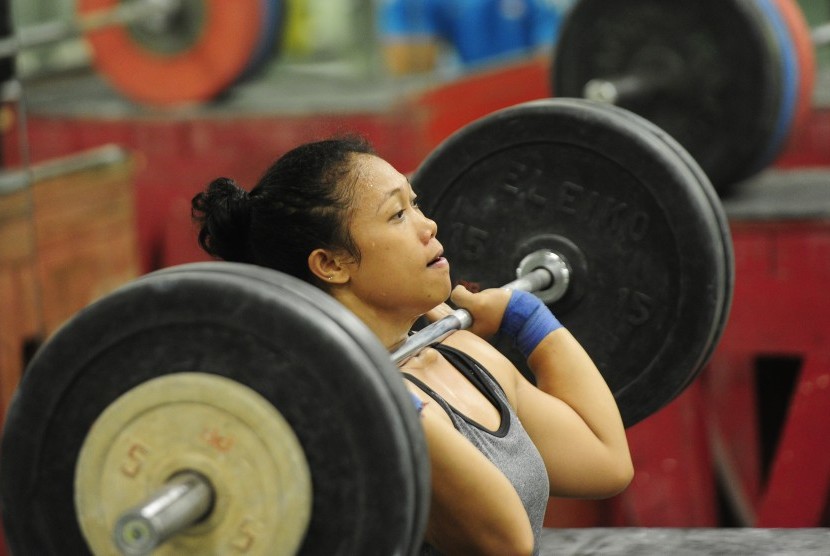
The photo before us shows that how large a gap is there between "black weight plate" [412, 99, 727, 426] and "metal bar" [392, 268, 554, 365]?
0.04 meters

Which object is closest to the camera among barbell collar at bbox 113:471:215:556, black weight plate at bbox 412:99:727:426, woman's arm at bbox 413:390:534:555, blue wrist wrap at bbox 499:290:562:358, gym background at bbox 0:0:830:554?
barbell collar at bbox 113:471:215:556

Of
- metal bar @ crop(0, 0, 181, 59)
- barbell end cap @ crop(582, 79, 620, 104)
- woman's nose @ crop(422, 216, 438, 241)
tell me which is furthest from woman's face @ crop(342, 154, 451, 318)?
metal bar @ crop(0, 0, 181, 59)

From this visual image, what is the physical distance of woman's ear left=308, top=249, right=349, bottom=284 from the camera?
0.92 metres

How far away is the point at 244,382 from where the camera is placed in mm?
751

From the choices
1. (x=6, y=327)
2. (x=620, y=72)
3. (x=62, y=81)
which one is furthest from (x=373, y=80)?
(x=6, y=327)

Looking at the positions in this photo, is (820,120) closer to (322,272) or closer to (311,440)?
(322,272)

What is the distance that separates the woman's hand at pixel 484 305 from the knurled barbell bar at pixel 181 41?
2075 mm

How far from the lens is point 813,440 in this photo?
5.98ft

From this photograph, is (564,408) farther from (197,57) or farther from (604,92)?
(197,57)

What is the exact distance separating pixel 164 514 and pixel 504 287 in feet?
1.49

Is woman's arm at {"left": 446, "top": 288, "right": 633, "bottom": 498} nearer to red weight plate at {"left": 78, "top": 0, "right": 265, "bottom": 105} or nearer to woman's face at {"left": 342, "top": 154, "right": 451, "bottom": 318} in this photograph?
woman's face at {"left": 342, "top": 154, "right": 451, "bottom": 318}

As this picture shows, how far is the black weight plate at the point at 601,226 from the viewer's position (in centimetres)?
116

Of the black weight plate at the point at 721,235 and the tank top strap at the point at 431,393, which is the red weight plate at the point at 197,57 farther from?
the tank top strap at the point at 431,393

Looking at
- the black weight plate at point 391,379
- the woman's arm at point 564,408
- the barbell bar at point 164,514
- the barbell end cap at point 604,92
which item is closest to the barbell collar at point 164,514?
the barbell bar at point 164,514
